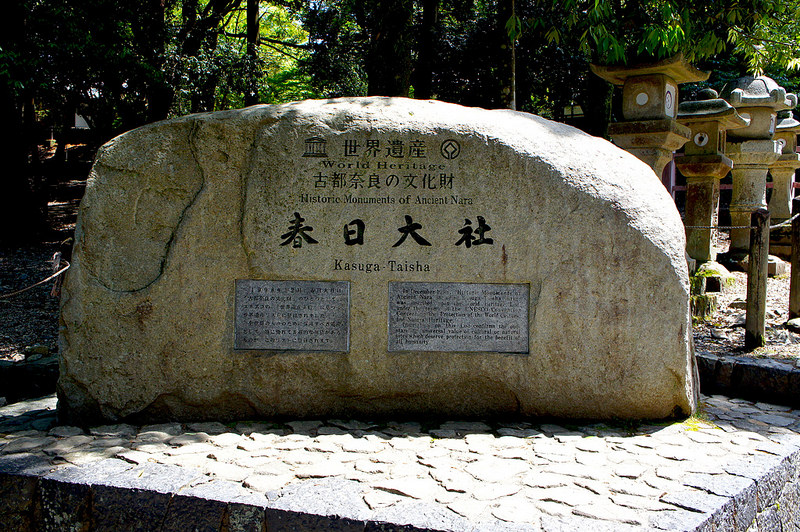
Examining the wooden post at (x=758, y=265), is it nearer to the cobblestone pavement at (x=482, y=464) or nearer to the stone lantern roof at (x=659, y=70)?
the cobblestone pavement at (x=482, y=464)

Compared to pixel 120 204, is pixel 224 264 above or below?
below

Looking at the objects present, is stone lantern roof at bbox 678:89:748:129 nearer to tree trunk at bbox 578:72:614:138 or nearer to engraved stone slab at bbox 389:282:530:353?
tree trunk at bbox 578:72:614:138

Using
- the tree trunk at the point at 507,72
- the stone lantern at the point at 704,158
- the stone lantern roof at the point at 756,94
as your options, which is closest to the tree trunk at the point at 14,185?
the tree trunk at the point at 507,72

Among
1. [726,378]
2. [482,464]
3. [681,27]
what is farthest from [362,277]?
[681,27]

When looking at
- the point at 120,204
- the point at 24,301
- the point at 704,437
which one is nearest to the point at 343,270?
the point at 120,204

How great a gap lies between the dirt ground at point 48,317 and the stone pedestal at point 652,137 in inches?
88.4

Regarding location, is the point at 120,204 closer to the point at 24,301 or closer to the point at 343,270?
the point at 343,270

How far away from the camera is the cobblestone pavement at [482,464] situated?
298cm

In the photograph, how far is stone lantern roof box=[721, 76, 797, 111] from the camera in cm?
1145

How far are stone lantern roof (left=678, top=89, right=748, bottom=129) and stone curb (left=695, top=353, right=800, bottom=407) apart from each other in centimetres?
596

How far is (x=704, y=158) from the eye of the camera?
34.7 ft

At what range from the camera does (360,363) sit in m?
4.34

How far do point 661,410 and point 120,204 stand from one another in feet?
12.9

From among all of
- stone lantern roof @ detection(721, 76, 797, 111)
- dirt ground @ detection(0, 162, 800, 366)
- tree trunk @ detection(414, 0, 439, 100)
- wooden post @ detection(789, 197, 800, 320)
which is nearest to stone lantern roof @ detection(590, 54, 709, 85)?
wooden post @ detection(789, 197, 800, 320)
